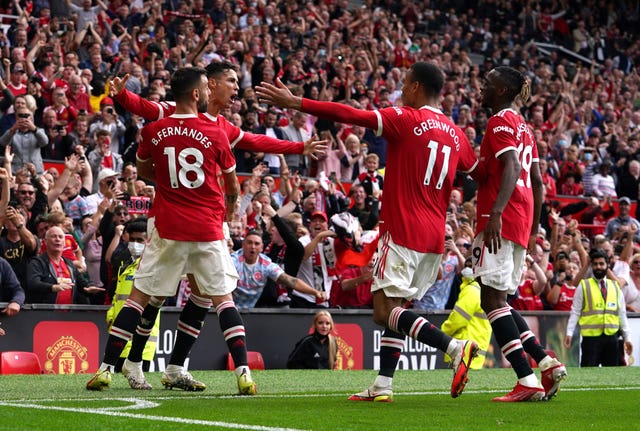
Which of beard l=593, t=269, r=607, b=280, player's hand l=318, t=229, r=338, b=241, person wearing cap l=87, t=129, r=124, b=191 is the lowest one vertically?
beard l=593, t=269, r=607, b=280

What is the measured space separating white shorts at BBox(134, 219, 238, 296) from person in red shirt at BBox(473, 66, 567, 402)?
187 centimetres

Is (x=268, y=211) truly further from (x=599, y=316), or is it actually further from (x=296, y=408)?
(x=296, y=408)

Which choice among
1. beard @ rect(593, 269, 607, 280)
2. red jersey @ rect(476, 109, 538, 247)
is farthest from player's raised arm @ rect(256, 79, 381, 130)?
beard @ rect(593, 269, 607, 280)

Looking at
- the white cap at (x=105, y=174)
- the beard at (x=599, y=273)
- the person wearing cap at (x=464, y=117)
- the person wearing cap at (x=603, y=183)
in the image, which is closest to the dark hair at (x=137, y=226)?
the white cap at (x=105, y=174)

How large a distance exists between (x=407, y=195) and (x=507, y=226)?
891 mm

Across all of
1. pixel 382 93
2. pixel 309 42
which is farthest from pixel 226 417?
pixel 309 42

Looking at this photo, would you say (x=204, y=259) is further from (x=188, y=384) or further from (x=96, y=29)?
(x=96, y=29)

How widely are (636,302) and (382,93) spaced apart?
7.20 m

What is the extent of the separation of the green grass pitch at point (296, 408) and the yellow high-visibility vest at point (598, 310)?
4824mm

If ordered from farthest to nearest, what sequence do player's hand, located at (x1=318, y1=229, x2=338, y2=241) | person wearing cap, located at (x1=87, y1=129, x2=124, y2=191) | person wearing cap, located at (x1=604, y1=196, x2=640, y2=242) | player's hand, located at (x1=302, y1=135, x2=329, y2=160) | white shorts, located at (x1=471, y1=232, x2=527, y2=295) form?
person wearing cap, located at (x1=604, y1=196, x2=640, y2=242)
person wearing cap, located at (x1=87, y1=129, x2=124, y2=191)
player's hand, located at (x1=318, y1=229, x2=338, y2=241)
player's hand, located at (x1=302, y1=135, x2=329, y2=160)
white shorts, located at (x1=471, y1=232, x2=527, y2=295)

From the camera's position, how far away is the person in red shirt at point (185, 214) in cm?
800

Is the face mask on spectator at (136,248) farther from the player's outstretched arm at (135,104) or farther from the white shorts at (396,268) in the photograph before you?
the white shorts at (396,268)

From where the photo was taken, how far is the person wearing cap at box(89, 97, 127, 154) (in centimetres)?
1653

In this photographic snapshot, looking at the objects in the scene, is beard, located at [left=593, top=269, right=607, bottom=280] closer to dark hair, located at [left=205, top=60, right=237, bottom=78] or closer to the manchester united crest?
the manchester united crest
